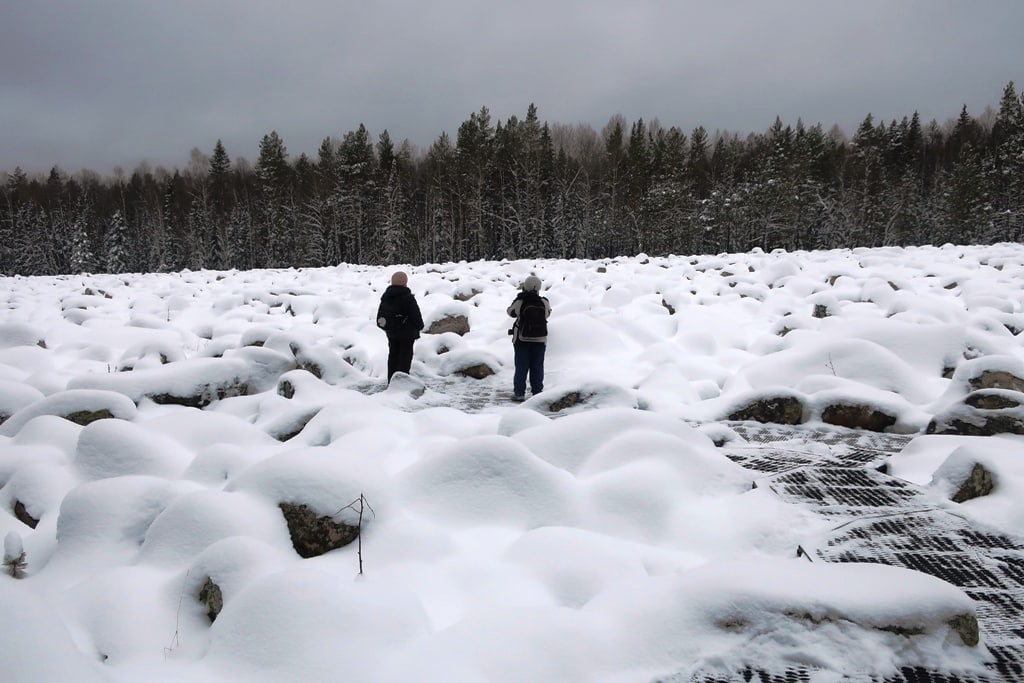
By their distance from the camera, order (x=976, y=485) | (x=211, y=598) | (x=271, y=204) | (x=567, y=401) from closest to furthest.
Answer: (x=211, y=598) → (x=976, y=485) → (x=567, y=401) → (x=271, y=204)

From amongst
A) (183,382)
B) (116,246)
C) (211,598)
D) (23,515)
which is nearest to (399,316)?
(183,382)

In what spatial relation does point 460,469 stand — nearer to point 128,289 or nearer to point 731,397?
point 731,397

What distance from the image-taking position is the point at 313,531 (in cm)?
275

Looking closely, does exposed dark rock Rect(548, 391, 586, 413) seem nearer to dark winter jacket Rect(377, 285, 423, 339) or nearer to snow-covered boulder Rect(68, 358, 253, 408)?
dark winter jacket Rect(377, 285, 423, 339)

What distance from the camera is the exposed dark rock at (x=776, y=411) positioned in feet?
17.5

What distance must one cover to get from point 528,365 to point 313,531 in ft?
14.0

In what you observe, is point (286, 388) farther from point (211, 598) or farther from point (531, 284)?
point (211, 598)

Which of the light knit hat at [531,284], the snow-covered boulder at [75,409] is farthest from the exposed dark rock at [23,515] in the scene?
the light knit hat at [531,284]

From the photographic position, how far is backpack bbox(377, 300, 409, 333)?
6.90m

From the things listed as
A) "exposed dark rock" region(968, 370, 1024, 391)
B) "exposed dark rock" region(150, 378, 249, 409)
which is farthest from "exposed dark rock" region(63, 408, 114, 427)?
"exposed dark rock" region(968, 370, 1024, 391)

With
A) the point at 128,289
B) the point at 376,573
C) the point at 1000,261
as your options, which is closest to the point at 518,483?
the point at 376,573

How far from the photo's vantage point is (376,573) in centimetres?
253

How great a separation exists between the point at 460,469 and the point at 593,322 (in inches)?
218

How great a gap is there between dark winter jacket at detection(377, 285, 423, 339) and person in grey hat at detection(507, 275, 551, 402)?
4.16ft
